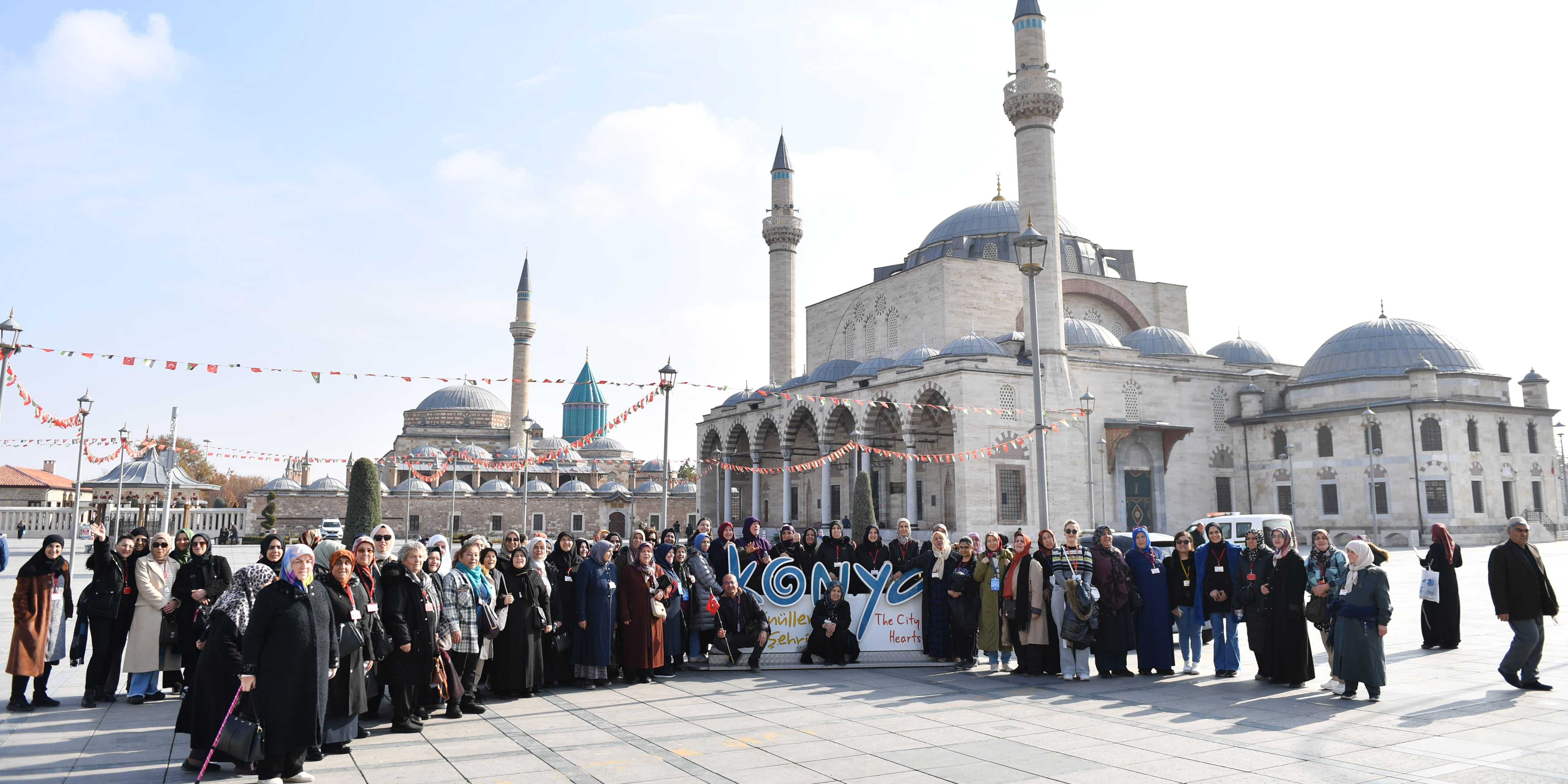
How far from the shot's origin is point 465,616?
7.06 meters

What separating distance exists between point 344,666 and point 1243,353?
125 ft

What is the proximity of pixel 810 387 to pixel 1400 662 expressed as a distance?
26157 millimetres

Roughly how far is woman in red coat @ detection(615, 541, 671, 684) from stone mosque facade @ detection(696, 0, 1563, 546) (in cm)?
1989

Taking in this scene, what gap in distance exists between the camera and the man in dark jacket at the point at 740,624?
30.2 ft

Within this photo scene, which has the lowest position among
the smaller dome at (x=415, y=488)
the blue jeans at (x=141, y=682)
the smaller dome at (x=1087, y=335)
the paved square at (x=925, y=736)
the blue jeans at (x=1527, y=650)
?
the paved square at (x=925, y=736)

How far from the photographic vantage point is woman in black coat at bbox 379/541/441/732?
21.1ft

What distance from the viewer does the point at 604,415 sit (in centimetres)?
8081

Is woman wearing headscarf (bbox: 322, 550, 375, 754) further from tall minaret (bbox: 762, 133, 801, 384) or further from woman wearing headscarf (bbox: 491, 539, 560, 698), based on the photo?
tall minaret (bbox: 762, 133, 801, 384)

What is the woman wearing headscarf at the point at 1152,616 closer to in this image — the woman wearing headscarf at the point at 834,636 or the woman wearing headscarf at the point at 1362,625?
the woman wearing headscarf at the point at 1362,625

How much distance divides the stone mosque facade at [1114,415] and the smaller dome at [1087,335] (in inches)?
3.3

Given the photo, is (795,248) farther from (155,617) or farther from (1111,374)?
(155,617)

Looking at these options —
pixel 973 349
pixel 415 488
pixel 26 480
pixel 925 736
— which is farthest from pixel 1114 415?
pixel 26 480

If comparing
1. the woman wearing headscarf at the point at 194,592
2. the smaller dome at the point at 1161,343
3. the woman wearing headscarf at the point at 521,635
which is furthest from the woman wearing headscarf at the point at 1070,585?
the smaller dome at the point at 1161,343

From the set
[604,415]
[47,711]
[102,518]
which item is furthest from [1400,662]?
[604,415]
